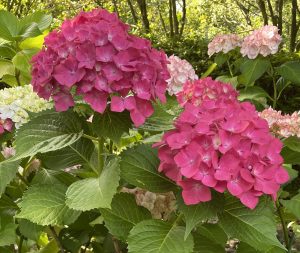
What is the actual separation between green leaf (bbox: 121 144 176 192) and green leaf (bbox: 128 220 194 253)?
0.09m

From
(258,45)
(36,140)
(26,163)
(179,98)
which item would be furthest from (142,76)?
(258,45)

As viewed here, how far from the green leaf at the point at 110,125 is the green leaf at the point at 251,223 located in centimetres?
29

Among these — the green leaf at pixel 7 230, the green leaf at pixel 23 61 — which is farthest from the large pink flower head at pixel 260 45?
the green leaf at pixel 7 230

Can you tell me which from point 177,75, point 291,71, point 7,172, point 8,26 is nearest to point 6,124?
point 7,172

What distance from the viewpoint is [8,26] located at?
2.11 meters

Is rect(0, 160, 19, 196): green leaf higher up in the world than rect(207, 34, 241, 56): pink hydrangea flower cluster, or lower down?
higher up

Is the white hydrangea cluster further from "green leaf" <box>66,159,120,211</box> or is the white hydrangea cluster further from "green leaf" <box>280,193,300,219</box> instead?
"green leaf" <box>280,193,300,219</box>

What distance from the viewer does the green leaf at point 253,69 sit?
321 centimetres

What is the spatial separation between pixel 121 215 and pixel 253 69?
1.93 m

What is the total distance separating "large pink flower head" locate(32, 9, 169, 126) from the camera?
51.2 inches

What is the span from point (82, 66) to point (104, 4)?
36.2 ft

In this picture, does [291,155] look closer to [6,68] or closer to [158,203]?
[158,203]

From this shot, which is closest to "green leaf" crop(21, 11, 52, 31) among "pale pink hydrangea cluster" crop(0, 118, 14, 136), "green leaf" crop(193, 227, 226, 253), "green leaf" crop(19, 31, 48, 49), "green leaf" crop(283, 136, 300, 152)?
"green leaf" crop(19, 31, 48, 49)

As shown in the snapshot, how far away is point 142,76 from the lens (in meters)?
1.33
